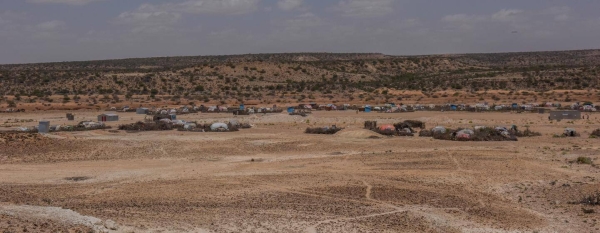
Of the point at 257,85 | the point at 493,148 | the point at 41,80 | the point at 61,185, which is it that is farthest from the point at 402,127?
the point at 41,80

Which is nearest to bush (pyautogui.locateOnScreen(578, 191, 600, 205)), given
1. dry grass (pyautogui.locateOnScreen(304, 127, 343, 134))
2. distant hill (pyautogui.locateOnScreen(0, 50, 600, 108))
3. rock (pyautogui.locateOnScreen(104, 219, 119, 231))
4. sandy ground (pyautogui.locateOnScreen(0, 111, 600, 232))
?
sandy ground (pyautogui.locateOnScreen(0, 111, 600, 232))

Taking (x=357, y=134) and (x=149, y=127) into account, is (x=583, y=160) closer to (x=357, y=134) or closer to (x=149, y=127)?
(x=357, y=134)

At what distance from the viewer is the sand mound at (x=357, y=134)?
37.8 meters

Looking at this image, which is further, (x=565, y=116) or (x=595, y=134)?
(x=565, y=116)

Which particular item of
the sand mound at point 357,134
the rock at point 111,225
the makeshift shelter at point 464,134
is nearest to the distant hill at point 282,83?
the sand mound at point 357,134

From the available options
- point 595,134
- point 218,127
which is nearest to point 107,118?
point 218,127

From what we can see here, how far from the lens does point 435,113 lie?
186 feet

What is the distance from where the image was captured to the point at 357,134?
125 ft

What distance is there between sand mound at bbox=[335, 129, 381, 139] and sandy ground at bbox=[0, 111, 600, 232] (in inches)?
6.6

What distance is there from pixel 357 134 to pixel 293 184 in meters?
16.0

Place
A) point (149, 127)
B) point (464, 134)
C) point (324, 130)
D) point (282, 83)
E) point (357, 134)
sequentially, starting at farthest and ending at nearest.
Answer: point (282, 83) < point (149, 127) < point (324, 130) < point (357, 134) < point (464, 134)

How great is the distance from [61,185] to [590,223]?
17025 mm

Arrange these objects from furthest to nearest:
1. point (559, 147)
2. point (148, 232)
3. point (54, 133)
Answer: point (54, 133)
point (559, 147)
point (148, 232)

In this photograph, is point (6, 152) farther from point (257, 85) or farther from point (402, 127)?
point (257, 85)
